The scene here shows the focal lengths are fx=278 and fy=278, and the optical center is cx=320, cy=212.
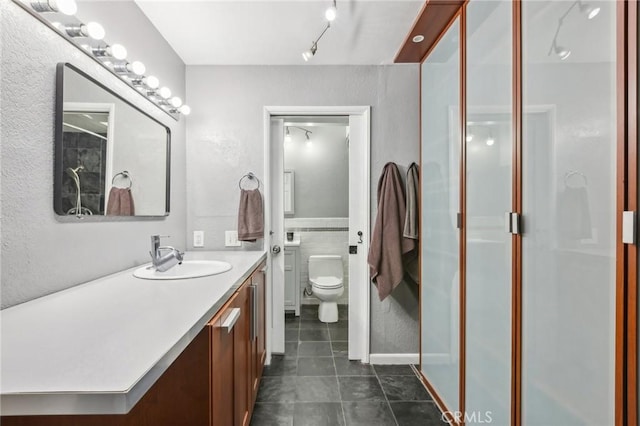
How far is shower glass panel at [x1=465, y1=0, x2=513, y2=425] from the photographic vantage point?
1.13 m

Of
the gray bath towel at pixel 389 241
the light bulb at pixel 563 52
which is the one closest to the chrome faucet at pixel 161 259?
the gray bath towel at pixel 389 241

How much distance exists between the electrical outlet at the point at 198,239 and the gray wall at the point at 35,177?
845 mm

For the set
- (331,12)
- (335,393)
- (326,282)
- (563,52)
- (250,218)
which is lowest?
(335,393)

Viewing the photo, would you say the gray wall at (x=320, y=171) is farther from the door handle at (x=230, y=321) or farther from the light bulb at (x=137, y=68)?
the door handle at (x=230, y=321)

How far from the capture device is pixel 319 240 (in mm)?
3596

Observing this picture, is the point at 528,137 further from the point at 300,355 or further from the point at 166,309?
the point at 300,355

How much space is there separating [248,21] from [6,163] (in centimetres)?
146

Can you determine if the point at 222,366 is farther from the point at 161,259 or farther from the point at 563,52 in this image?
the point at 563,52

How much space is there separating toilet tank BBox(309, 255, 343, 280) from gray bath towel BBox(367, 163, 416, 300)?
1203 mm

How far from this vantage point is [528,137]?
1008mm

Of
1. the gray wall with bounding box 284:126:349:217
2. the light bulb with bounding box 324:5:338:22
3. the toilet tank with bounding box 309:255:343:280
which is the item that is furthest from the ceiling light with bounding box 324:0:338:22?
the toilet tank with bounding box 309:255:343:280

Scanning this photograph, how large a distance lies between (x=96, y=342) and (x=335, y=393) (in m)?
1.65

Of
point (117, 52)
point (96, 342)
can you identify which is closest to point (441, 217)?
point (96, 342)

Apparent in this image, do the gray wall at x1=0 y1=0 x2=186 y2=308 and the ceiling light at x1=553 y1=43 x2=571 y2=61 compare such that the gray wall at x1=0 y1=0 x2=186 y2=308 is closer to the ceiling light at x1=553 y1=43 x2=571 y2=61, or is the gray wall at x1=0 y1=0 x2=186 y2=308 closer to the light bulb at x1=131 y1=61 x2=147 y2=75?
the light bulb at x1=131 y1=61 x2=147 y2=75
